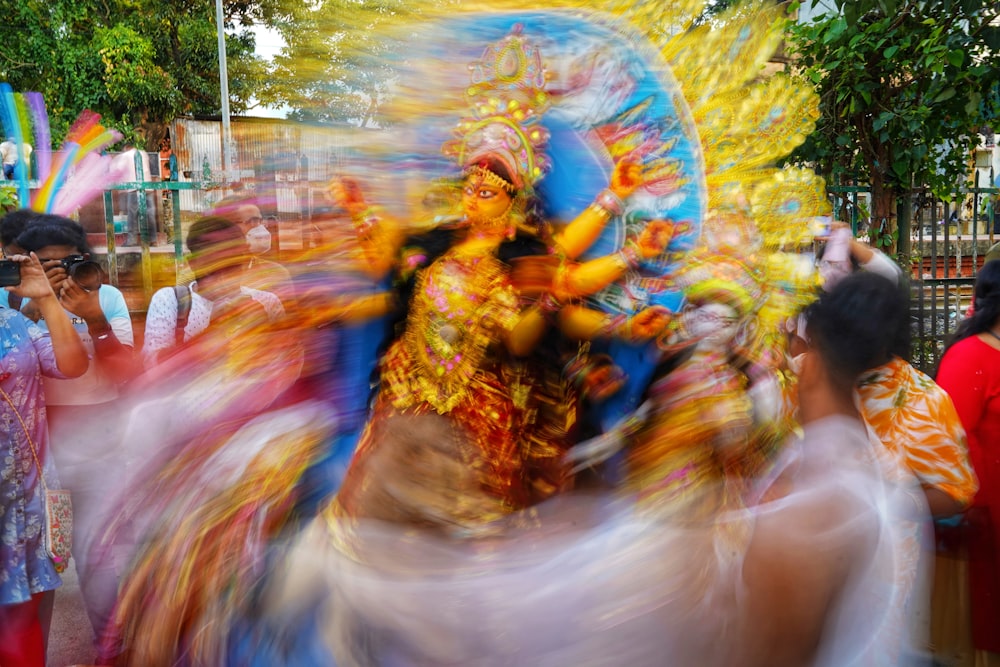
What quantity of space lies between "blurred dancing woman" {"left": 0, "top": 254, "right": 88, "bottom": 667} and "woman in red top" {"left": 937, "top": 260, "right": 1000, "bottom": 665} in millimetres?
2782

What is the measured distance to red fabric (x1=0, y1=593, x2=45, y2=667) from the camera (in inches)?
98.8

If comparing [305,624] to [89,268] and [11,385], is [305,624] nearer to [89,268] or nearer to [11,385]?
[11,385]

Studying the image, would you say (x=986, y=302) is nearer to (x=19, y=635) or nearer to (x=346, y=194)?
(x=346, y=194)

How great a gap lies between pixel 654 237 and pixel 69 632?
9.99ft

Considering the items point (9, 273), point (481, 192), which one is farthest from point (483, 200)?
point (9, 273)

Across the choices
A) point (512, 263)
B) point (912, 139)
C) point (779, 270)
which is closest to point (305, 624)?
point (512, 263)

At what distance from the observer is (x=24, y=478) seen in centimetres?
252

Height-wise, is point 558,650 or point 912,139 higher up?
point 912,139

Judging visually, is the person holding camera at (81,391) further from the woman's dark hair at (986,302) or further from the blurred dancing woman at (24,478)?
the woman's dark hair at (986,302)

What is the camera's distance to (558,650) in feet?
5.37

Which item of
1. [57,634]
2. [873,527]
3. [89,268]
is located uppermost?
[89,268]

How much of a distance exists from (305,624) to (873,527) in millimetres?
1144

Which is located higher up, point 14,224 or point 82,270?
point 14,224

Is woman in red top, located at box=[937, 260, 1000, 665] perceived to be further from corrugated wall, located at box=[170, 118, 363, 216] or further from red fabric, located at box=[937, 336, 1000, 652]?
corrugated wall, located at box=[170, 118, 363, 216]
